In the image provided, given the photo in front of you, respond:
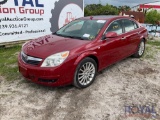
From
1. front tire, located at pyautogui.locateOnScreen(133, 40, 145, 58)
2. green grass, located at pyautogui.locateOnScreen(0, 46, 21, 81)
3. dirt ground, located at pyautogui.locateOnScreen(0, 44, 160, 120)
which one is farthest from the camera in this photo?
front tire, located at pyautogui.locateOnScreen(133, 40, 145, 58)

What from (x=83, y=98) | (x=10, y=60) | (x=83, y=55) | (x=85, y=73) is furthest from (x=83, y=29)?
(x=10, y=60)

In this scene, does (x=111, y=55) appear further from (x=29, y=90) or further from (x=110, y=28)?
(x=29, y=90)

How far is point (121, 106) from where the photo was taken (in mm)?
3520

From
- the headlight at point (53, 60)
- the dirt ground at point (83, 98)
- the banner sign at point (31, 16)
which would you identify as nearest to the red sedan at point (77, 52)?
the headlight at point (53, 60)

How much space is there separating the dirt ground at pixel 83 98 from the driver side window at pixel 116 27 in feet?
3.76

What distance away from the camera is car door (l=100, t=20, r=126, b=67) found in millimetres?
4461

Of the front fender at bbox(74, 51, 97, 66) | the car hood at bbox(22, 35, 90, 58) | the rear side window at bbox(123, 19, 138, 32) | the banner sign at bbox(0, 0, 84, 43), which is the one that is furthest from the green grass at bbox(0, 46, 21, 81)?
the rear side window at bbox(123, 19, 138, 32)

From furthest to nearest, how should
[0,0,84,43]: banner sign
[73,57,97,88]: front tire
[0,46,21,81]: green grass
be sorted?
[0,0,84,43]: banner sign → [0,46,21,81]: green grass → [73,57,97,88]: front tire

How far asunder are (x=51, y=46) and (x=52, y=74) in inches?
27.6

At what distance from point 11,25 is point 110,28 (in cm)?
461

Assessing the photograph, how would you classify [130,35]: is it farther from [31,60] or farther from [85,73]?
[31,60]

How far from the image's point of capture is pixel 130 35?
5453mm

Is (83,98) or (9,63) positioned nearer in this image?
(83,98)

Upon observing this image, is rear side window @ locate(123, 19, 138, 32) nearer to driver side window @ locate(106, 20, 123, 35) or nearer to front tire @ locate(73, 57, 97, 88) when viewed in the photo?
driver side window @ locate(106, 20, 123, 35)
